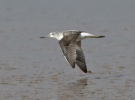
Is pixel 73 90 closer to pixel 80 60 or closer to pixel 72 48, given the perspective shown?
pixel 80 60

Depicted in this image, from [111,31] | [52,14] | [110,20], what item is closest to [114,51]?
[111,31]

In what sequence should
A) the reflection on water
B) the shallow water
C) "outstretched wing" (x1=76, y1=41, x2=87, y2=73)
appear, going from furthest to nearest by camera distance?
"outstretched wing" (x1=76, y1=41, x2=87, y2=73) < the shallow water < the reflection on water

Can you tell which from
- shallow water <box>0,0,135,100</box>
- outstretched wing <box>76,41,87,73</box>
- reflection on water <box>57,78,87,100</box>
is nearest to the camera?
reflection on water <box>57,78,87,100</box>

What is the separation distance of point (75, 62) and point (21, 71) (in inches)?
41.1

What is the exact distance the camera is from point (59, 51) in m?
11.1

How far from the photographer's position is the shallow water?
8.36 m

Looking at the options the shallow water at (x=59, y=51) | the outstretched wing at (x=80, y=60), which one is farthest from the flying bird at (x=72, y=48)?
the shallow water at (x=59, y=51)

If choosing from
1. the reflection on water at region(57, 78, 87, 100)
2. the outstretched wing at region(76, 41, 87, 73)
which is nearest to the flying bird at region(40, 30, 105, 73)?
the outstretched wing at region(76, 41, 87, 73)

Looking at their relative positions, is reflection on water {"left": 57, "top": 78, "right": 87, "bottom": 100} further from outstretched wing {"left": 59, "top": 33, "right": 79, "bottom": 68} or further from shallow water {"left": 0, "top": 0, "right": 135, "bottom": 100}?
outstretched wing {"left": 59, "top": 33, "right": 79, "bottom": 68}

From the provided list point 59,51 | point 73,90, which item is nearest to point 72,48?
point 73,90

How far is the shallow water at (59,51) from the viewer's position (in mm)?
8359

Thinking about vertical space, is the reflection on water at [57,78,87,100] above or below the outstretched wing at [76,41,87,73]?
below

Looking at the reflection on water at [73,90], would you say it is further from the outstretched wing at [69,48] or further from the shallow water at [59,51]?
the outstretched wing at [69,48]

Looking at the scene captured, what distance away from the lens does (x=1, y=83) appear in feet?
28.9
